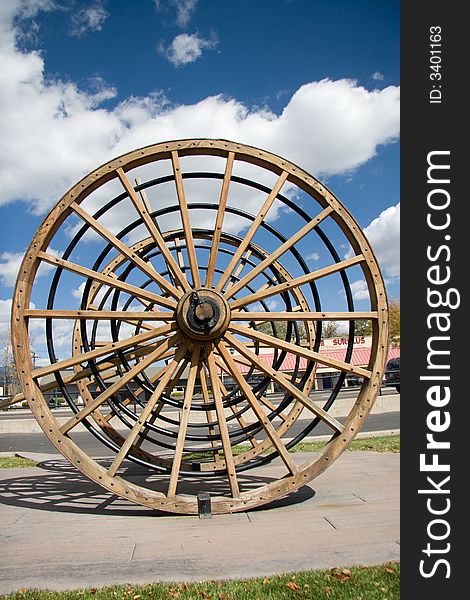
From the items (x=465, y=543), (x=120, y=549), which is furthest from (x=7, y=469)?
(x=465, y=543)

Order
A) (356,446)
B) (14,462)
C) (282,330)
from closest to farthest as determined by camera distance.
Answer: (14,462) < (356,446) < (282,330)

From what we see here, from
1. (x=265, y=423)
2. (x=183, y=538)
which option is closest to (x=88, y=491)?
(x=183, y=538)

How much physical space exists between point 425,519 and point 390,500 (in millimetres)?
2810

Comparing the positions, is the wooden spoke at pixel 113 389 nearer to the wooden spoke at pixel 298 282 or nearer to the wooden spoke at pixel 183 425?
the wooden spoke at pixel 183 425

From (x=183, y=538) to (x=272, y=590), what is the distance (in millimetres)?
1588

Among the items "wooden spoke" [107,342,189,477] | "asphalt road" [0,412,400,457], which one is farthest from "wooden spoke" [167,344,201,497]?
"asphalt road" [0,412,400,457]

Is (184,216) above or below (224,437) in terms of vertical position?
above

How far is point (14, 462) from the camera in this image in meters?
11.8

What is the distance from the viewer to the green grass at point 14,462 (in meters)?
11.2

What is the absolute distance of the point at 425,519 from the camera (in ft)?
13.7

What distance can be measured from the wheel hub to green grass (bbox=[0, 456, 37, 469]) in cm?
685

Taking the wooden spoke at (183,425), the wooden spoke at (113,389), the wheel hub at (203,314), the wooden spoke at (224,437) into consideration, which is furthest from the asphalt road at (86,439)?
the wheel hub at (203,314)

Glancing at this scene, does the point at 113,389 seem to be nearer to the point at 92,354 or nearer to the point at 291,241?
the point at 92,354

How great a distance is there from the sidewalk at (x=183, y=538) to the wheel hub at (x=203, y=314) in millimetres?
2080
